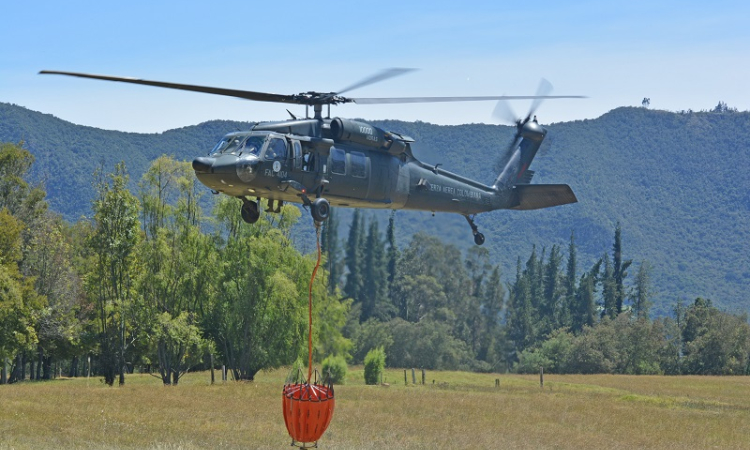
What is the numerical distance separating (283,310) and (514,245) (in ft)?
260

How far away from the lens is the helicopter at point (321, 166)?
22.8 metres

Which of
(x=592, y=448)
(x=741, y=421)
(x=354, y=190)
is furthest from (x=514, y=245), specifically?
(x=354, y=190)

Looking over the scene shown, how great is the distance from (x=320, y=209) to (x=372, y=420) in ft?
50.4

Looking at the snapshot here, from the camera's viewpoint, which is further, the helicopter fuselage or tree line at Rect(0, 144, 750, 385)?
A: tree line at Rect(0, 144, 750, 385)

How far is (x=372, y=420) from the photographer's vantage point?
36406 mm

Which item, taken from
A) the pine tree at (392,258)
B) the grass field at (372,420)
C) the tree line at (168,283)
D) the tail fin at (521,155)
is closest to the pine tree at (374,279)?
the pine tree at (392,258)

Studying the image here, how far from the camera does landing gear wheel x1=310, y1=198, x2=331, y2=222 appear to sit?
22.9 metres

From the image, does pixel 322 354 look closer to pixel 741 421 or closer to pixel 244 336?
pixel 244 336

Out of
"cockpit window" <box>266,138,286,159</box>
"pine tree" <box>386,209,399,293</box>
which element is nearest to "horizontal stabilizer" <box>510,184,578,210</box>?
"cockpit window" <box>266,138,286,159</box>

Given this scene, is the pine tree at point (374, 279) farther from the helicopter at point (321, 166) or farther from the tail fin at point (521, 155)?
the helicopter at point (321, 166)

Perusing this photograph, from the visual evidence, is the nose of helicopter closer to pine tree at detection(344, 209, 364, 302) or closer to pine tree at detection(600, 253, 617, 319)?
pine tree at detection(344, 209, 364, 302)

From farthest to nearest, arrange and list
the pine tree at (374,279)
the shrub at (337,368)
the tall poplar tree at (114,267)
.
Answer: the pine tree at (374,279) < the shrub at (337,368) < the tall poplar tree at (114,267)

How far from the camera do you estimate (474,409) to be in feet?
135

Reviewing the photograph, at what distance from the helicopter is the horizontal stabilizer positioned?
0.27 m
